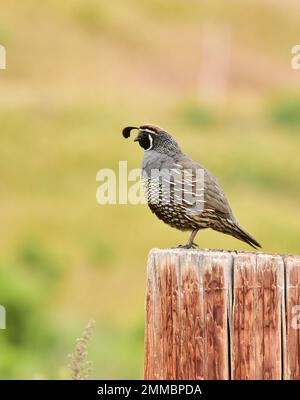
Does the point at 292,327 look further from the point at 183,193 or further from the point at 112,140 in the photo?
the point at 112,140

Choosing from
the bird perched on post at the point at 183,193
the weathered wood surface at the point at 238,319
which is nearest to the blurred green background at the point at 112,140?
the bird perched on post at the point at 183,193

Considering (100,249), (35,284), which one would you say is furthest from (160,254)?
(100,249)

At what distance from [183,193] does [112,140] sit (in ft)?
43.3

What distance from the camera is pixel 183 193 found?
20.3 feet

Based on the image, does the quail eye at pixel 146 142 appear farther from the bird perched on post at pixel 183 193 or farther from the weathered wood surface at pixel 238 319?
the weathered wood surface at pixel 238 319

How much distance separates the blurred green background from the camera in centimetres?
1153

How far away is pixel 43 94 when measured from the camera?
933 inches

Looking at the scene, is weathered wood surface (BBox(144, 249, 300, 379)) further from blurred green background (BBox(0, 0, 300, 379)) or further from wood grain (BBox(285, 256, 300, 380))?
blurred green background (BBox(0, 0, 300, 379))

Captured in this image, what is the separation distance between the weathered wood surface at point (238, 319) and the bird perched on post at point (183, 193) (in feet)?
5.31

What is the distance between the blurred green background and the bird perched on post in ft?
2.58

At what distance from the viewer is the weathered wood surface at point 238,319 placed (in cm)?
434

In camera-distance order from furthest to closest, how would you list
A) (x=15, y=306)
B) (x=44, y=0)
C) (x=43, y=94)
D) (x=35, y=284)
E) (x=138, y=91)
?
(x=44, y=0)
(x=138, y=91)
(x=43, y=94)
(x=35, y=284)
(x=15, y=306)
